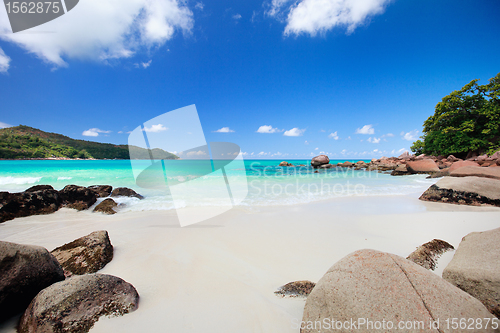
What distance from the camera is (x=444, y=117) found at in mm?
24656

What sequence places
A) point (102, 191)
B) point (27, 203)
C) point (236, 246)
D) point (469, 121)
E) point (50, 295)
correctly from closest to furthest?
1. point (50, 295)
2. point (236, 246)
3. point (27, 203)
4. point (102, 191)
5. point (469, 121)

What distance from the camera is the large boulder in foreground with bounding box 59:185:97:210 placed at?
20.6ft

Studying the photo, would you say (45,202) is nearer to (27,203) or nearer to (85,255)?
(27,203)

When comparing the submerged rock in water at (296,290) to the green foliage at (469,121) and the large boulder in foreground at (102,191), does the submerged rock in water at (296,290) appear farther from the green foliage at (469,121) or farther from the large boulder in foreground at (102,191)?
the green foliage at (469,121)

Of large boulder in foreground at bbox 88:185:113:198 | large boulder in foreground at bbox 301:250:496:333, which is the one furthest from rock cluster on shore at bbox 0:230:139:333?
large boulder in foreground at bbox 88:185:113:198

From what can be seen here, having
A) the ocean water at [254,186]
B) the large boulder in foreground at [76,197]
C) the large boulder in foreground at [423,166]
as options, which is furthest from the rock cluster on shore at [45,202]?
the large boulder in foreground at [423,166]

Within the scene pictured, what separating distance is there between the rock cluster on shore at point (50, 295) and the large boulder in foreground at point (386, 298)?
1.89 metres

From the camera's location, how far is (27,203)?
5.47 meters

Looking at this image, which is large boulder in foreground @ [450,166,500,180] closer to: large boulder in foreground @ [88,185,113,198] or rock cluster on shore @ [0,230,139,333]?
rock cluster on shore @ [0,230,139,333]

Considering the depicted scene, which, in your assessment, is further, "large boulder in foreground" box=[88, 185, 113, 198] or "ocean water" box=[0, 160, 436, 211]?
"large boulder in foreground" box=[88, 185, 113, 198]

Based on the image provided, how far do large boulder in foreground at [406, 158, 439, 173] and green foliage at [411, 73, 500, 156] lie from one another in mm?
9738

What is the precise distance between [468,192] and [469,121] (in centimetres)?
2637

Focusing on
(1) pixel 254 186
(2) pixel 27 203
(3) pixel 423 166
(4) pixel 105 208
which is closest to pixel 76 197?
(2) pixel 27 203

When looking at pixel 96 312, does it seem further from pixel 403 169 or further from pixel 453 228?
pixel 403 169
